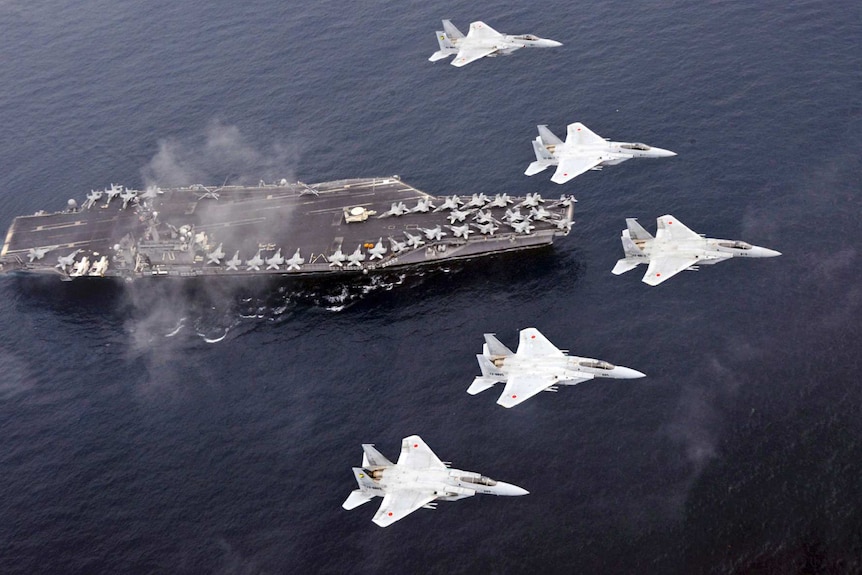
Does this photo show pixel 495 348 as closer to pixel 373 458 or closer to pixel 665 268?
pixel 373 458

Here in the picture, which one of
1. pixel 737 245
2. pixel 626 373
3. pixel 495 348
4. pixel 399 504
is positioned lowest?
pixel 399 504

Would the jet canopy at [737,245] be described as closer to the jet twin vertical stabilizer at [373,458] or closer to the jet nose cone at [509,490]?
the jet nose cone at [509,490]

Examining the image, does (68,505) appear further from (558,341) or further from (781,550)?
(781,550)

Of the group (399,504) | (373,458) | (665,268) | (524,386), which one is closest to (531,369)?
(524,386)

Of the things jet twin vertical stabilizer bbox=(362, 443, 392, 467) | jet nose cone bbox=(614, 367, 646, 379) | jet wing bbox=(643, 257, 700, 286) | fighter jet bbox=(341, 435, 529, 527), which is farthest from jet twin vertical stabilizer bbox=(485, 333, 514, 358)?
jet wing bbox=(643, 257, 700, 286)

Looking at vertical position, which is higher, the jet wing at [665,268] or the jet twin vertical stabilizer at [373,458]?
the jet wing at [665,268]

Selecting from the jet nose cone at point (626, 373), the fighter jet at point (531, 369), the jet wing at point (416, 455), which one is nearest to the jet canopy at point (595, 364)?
the fighter jet at point (531, 369)
